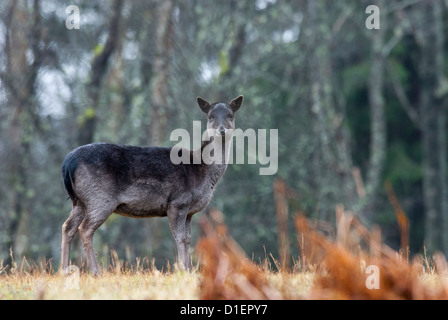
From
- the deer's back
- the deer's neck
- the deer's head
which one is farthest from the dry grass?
the deer's head

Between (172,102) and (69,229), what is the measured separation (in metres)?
9.92

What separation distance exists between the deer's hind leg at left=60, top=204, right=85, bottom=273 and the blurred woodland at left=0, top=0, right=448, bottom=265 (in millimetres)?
8547

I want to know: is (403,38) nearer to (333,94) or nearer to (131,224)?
(333,94)

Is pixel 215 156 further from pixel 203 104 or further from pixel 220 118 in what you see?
pixel 203 104

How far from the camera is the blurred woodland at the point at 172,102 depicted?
17953mm

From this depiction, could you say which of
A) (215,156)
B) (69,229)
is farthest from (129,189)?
(215,156)

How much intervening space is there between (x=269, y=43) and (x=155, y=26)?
356 centimetres

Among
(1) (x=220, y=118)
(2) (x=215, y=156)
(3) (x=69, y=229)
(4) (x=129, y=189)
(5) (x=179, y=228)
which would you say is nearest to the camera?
(3) (x=69, y=229)

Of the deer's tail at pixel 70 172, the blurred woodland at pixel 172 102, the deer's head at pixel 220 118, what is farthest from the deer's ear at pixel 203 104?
the blurred woodland at pixel 172 102

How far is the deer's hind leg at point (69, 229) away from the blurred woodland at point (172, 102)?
8547mm

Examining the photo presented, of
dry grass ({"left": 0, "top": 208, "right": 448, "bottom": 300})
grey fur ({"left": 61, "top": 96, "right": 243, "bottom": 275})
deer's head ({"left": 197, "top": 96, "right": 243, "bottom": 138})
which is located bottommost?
dry grass ({"left": 0, "top": 208, "right": 448, "bottom": 300})

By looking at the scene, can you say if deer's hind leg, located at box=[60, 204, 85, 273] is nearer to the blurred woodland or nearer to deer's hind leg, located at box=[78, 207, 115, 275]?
deer's hind leg, located at box=[78, 207, 115, 275]

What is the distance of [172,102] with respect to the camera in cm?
1777

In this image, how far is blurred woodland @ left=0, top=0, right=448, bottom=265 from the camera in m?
18.0
